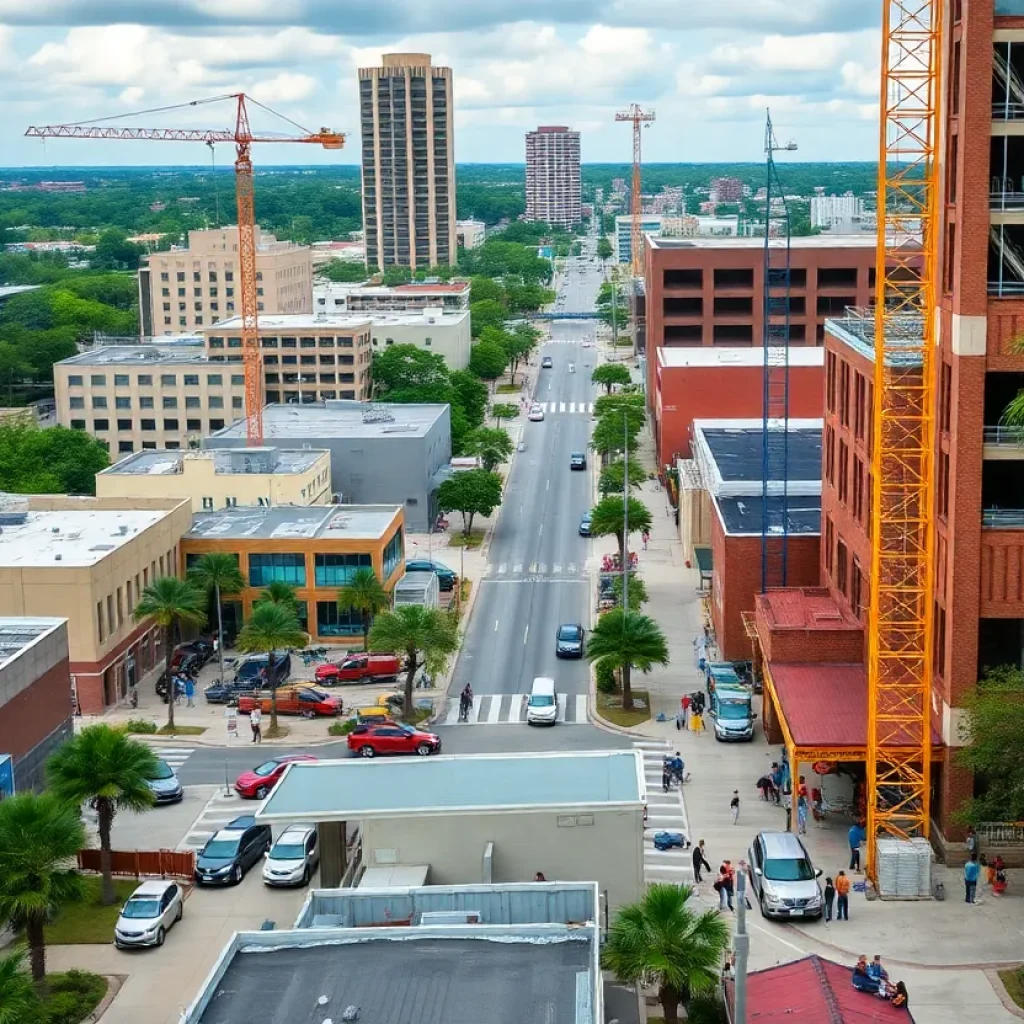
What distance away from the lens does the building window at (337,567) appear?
85.1m

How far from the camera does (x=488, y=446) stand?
131 meters

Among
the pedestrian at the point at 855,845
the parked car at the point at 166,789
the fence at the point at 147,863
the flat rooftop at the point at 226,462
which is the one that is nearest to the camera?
the pedestrian at the point at 855,845

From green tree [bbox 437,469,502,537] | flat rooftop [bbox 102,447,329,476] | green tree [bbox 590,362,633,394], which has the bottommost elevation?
green tree [bbox 437,469,502,537]

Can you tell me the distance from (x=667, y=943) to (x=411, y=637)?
32.9 m

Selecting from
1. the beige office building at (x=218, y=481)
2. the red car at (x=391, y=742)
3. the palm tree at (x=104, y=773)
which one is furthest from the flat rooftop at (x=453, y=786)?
the beige office building at (x=218, y=481)

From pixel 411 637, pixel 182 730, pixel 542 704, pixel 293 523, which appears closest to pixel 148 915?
pixel 182 730

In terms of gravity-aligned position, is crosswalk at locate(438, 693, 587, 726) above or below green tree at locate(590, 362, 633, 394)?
Answer: below

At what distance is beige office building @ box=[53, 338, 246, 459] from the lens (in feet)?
455

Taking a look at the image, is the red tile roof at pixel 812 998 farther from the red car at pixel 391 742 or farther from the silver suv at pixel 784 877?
the red car at pixel 391 742

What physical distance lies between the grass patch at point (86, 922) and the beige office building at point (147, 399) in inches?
3534

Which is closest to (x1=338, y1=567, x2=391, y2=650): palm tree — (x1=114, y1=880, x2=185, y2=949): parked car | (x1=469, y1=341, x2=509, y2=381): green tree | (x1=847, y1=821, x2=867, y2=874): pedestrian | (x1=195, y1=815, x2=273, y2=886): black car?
(x1=195, y1=815, x2=273, y2=886): black car

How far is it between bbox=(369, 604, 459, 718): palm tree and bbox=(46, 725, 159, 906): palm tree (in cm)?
2027

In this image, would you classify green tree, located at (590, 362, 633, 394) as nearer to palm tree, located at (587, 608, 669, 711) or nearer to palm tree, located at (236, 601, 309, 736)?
palm tree, located at (587, 608, 669, 711)

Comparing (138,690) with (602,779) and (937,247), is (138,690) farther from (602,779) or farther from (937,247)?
(937,247)
